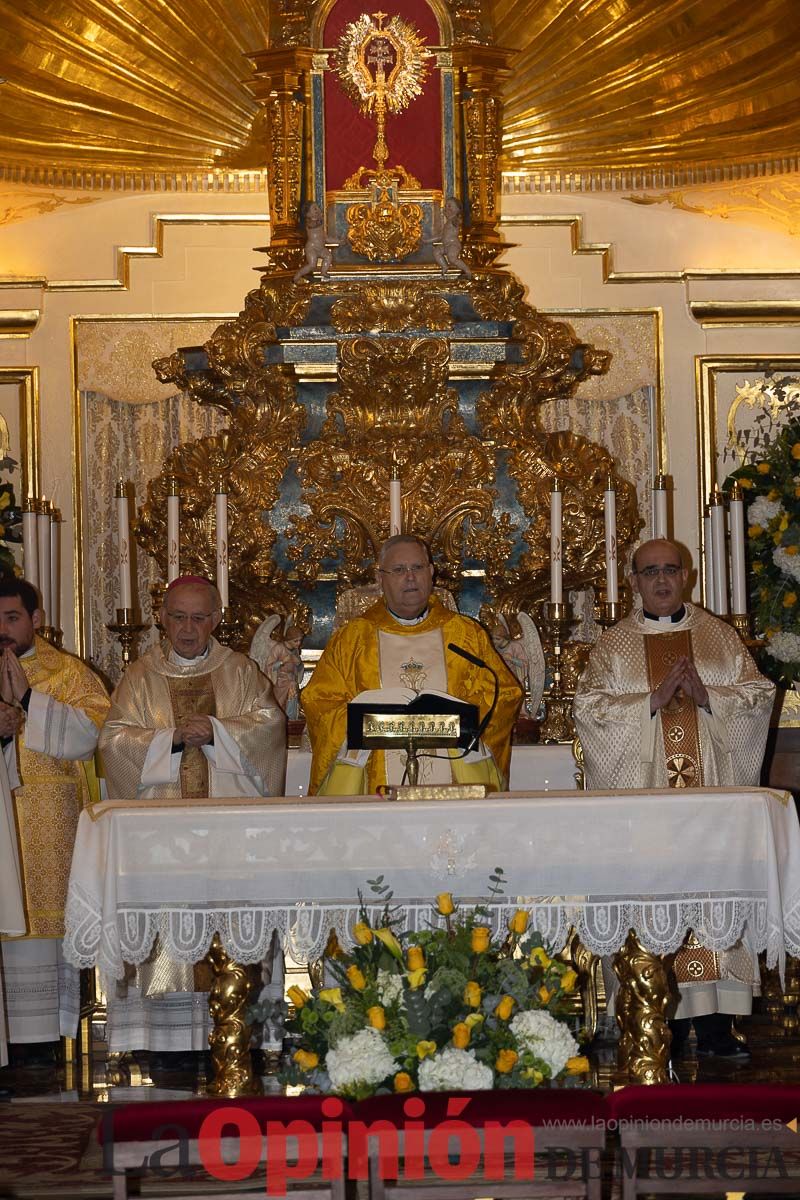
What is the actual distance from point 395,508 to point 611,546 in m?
0.96

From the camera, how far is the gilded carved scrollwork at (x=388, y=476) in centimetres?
905

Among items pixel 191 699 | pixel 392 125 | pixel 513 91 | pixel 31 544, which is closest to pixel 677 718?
pixel 191 699

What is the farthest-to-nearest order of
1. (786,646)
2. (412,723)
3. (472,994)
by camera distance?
(786,646)
(412,723)
(472,994)

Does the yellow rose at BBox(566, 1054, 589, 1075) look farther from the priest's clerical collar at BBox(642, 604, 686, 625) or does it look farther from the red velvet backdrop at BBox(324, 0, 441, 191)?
the red velvet backdrop at BBox(324, 0, 441, 191)

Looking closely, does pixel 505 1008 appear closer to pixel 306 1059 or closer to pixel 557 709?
pixel 306 1059

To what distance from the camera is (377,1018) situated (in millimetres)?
5301

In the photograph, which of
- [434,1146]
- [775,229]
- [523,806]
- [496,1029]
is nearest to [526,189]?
[775,229]

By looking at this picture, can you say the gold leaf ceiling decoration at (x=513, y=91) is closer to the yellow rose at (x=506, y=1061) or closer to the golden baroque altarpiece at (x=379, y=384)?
the golden baroque altarpiece at (x=379, y=384)

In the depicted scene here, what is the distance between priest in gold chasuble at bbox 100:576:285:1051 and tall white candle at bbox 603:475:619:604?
4.98 feet

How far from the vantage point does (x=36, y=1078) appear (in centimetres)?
742

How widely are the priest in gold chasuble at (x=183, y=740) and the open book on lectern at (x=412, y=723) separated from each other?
3.38ft

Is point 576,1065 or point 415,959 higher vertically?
point 415,959

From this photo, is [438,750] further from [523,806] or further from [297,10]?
[297,10]

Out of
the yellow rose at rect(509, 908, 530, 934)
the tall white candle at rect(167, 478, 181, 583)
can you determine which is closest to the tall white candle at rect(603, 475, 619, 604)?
the tall white candle at rect(167, 478, 181, 583)
